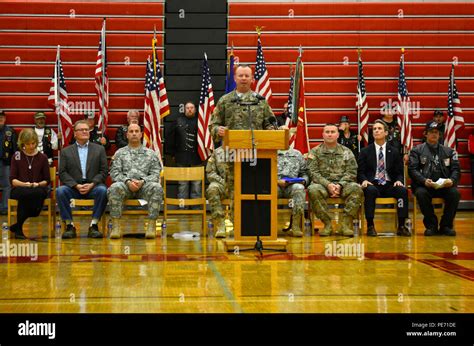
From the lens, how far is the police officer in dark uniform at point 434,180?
9.55m

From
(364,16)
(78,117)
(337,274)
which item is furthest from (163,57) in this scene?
(337,274)

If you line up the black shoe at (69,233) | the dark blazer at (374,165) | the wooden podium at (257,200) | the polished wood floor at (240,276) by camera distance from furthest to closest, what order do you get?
the dark blazer at (374,165), the black shoe at (69,233), the wooden podium at (257,200), the polished wood floor at (240,276)

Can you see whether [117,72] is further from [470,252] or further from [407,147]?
[470,252]

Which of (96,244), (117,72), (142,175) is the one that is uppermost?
(117,72)

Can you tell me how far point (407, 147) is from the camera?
42.9 ft

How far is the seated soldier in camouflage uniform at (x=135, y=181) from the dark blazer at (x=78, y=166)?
0.24 metres

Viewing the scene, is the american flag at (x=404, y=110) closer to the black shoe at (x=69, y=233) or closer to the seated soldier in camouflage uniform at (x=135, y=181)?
the seated soldier in camouflage uniform at (x=135, y=181)

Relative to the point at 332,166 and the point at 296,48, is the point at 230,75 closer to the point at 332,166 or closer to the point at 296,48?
the point at 296,48

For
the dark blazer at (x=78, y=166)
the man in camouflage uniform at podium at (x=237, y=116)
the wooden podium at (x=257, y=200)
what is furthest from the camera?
the dark blazer at (x=78, y=166)

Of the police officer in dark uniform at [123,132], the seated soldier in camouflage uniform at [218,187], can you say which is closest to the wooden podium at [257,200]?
the seated soldier in camouflage uniform at [218,187]

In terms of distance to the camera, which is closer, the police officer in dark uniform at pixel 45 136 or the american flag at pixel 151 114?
the american flag at pixel 151 114

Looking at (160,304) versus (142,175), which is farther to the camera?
(142,175)

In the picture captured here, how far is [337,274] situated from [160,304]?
1.89m
